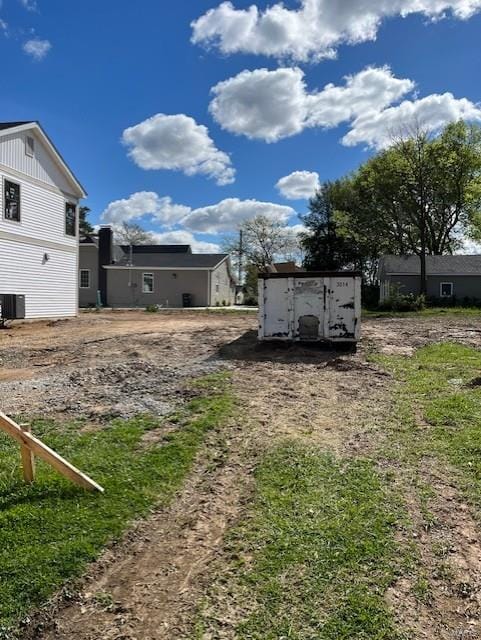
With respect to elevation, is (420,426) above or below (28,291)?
below

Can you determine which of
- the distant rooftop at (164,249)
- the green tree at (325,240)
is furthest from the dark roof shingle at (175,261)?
the green tree at (325,240)

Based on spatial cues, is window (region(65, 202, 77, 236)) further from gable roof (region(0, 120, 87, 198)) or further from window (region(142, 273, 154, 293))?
window (region(142, 273, 154, 293))

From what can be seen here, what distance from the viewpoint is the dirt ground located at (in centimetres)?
227

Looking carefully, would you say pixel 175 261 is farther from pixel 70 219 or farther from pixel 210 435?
pixel 210 435

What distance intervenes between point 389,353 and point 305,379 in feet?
10.0

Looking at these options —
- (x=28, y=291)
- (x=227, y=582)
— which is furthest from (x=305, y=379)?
(x=28, y=291)

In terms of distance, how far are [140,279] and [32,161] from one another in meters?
17.2

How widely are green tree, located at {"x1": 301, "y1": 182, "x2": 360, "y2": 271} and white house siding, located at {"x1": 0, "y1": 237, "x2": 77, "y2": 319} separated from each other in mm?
25776

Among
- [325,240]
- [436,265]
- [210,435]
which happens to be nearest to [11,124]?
[210,435]

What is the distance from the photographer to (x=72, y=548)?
2.72 metres

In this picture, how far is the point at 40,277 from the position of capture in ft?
58.7

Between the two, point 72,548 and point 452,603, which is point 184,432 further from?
point 452,603

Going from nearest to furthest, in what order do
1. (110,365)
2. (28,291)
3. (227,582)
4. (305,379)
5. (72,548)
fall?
(227,582) → (72,548) → (305,379) → (110,365) → (28,291)

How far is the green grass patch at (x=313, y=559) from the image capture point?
7.09ft
